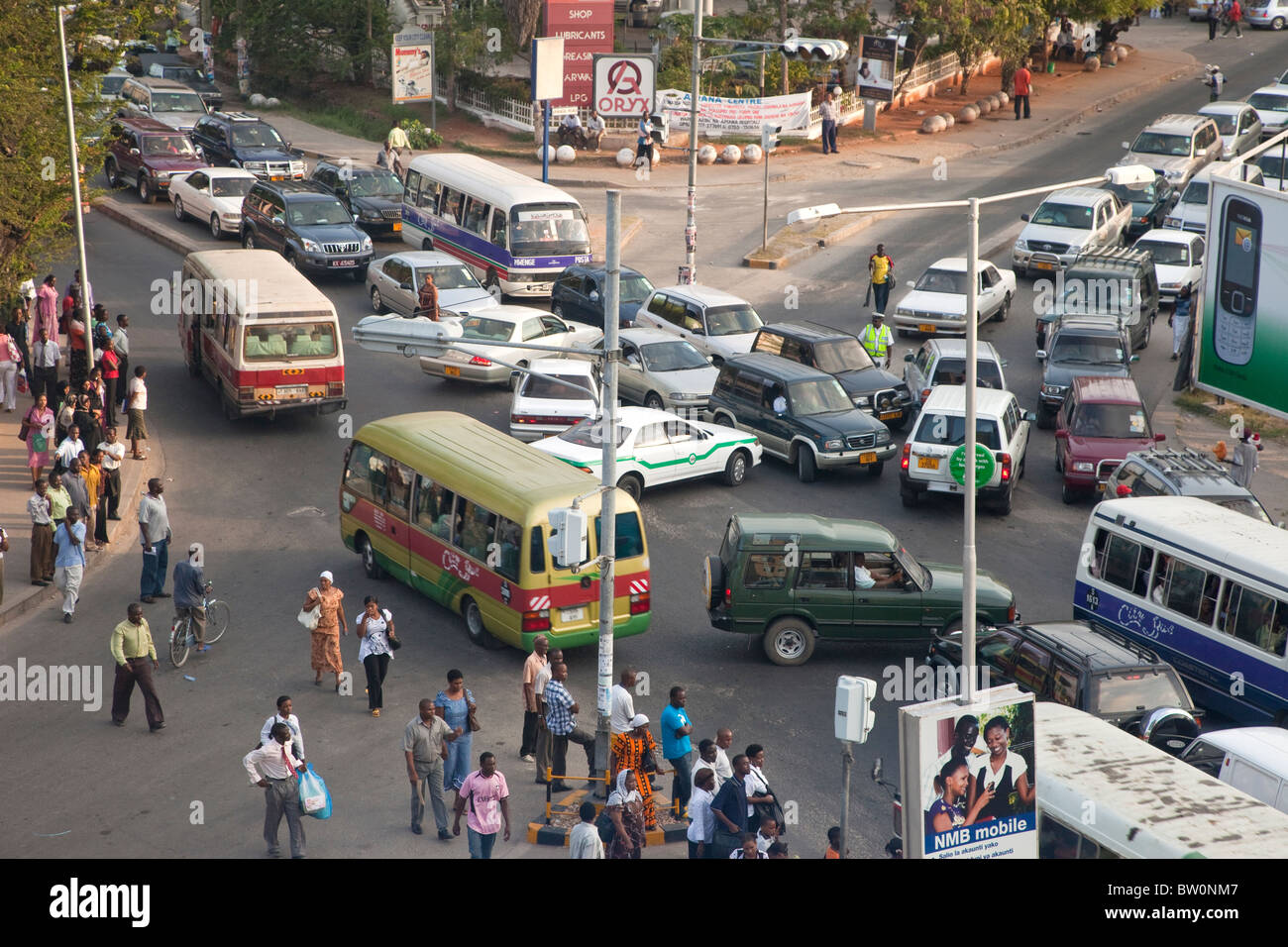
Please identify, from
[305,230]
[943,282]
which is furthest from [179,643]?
[943,282]

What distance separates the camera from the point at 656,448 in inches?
911

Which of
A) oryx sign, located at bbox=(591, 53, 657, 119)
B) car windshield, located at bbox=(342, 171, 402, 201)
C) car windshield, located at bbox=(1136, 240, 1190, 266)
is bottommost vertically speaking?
car windshield, located at bbox=(1136, 240, 1190, 266)

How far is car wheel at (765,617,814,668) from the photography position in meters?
18.3

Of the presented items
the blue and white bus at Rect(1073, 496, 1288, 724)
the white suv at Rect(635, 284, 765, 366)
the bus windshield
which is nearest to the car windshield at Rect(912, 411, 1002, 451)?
the blue and white bus at Rect(1073, 496, 1288, 724)

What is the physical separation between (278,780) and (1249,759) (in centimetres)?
908

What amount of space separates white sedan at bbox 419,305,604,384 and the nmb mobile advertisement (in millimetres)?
10767

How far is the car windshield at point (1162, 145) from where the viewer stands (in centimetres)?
4094

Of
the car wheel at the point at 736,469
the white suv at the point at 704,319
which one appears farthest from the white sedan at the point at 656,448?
the white suv at the point at 704,319

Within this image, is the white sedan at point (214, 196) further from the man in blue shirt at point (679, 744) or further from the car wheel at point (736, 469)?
the man in blue shirt at point (679, 744)

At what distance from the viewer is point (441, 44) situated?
46.1m

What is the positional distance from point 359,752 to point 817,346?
12928 mm

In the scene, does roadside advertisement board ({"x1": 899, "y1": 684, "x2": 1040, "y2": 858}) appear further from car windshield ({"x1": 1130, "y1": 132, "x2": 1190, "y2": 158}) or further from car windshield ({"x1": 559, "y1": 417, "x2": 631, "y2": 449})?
car windshield ({"x1": 1130, "y1": 132, "x2": 1190, "y2": 158})

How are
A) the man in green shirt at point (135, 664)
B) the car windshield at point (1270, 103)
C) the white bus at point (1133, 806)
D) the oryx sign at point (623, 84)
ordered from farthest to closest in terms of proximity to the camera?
the car windshield at point (1270, 103), the oryx sign at point (623, 84), the man in green shirt at point (135, 664), the white bus at point (1133, 806)

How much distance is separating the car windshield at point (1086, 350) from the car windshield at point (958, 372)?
6.19ft
